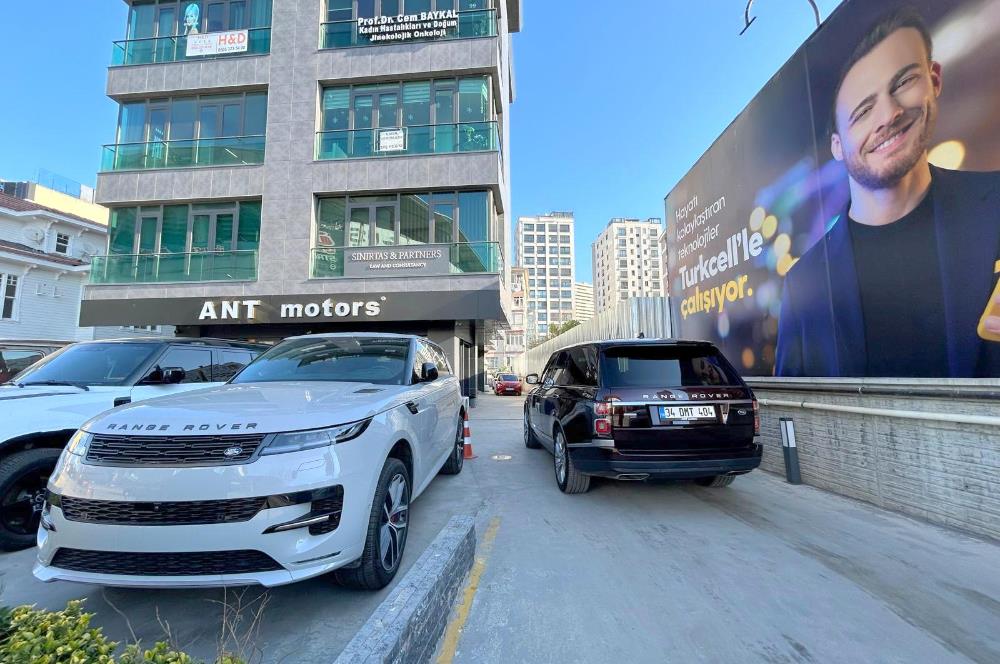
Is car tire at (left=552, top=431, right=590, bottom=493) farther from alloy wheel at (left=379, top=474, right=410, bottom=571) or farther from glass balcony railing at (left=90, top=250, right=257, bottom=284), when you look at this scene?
glass balcony railing at (left=90, top=250, right=257, bottom=284)

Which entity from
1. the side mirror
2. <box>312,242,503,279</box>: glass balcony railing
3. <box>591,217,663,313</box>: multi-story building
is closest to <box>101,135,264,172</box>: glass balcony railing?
<box>312,242,503,279</box>: glass balcony railing

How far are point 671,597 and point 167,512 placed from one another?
3012 mm

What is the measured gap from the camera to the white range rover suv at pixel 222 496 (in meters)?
2.25

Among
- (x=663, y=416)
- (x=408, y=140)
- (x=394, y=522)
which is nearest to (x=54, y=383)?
(x=394, y=522)

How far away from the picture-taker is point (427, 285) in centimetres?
1425

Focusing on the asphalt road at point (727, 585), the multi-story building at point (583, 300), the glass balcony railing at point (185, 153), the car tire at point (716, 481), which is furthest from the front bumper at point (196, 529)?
the multi-story building at point (583, 300)

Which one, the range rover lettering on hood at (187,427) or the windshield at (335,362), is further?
the windshield at (335,362)

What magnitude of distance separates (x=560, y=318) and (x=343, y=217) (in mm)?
121677

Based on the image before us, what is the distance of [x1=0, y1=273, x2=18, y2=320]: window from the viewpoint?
58.6ft

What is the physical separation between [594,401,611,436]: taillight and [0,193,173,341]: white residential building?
22.2 metres

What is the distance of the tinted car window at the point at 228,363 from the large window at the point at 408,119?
10634 millimetres

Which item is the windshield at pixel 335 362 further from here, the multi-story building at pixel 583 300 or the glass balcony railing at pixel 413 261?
the multi-story building at pixel 583 300

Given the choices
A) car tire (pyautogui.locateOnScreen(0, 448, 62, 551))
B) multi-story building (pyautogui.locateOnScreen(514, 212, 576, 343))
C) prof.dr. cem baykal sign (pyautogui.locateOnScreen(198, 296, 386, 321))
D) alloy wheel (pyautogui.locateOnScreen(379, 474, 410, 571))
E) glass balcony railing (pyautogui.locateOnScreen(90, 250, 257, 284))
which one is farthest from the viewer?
multi-story building (pyautogui.locateOnScreen(514, 212, 576, 343))

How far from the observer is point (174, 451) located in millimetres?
2377
